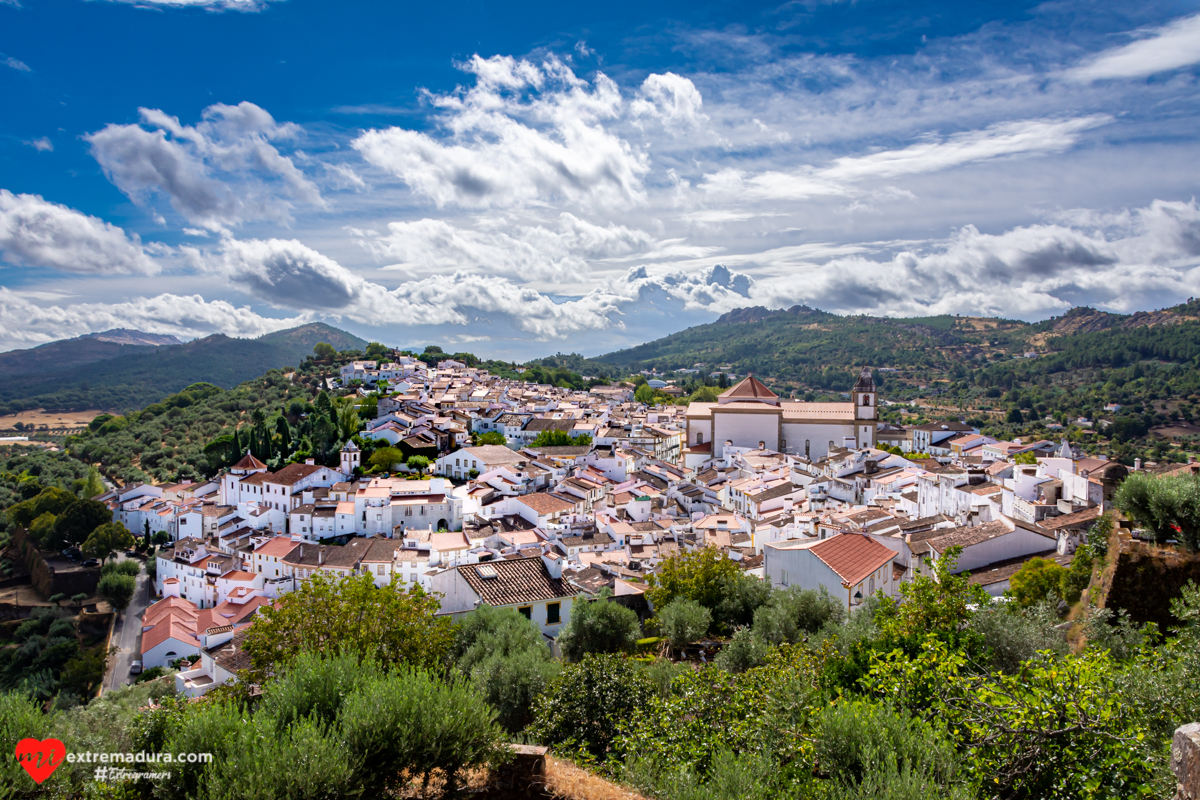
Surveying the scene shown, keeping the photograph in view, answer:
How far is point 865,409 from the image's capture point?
46906 mm

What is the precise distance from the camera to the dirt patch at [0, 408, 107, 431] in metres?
116

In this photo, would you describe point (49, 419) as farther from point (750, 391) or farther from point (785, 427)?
point (785, 427)

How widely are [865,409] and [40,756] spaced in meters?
47.5

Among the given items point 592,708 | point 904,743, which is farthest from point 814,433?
point 904,743

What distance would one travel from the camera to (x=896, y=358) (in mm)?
146000

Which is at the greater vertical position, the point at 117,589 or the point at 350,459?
the point at 350,459

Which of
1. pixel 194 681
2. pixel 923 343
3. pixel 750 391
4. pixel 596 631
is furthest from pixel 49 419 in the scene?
pixel 923 343

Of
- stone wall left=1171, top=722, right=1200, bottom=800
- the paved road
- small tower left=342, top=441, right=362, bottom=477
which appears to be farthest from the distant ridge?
stone wall left=1171, top=722, right=1200, bottom=800

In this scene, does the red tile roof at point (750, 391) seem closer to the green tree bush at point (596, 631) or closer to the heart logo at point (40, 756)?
the green tree bush at point (596, 631)

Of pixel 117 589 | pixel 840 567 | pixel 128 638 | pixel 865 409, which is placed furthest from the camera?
pixel 865 409

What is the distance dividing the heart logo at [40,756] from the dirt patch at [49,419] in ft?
436

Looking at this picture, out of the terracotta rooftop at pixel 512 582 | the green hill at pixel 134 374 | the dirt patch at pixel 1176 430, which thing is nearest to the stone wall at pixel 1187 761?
the terracotta rooftop at pixel 512 582

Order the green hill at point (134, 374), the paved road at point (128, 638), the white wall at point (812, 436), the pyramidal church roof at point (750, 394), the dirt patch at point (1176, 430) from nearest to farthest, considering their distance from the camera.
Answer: the paved road at point (128, 638) → the white wall at point (812, 436) → the pyramidal church roof at point (750, 394) → the dirt patch at point (1176, 430) → the green hill at point (134, 374)

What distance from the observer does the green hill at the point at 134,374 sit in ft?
449
